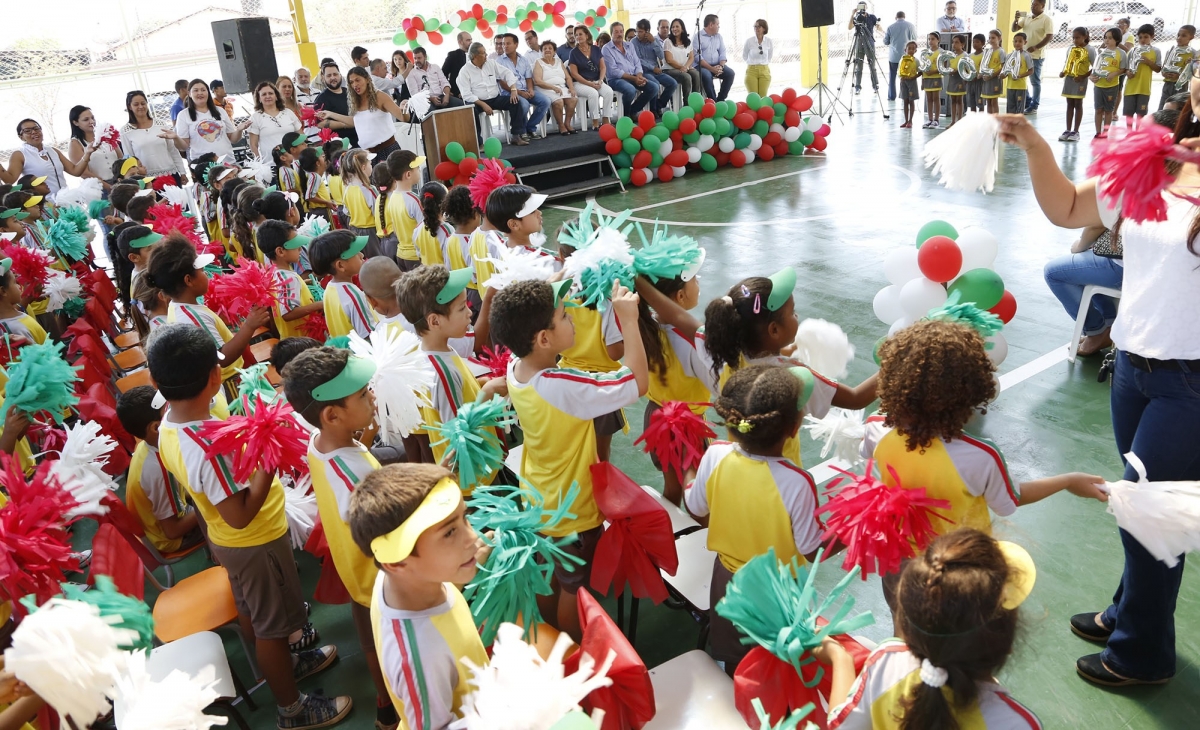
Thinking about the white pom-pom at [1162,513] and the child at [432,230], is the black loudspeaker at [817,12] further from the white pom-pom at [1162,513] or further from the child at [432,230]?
the white pom-pom at [1162,513]

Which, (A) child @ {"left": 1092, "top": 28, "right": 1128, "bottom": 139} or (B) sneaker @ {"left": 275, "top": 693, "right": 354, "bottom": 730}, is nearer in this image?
(B) sneaker @ {"left": 275, "top": 693, "right": 354, "bottom": 730}

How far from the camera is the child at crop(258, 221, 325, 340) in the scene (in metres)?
4.35

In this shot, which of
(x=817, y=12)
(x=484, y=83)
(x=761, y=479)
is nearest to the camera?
(x=761, y=479)

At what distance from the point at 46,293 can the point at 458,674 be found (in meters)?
4.90

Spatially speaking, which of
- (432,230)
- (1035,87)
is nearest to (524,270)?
(432,230)

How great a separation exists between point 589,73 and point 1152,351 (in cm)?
1033

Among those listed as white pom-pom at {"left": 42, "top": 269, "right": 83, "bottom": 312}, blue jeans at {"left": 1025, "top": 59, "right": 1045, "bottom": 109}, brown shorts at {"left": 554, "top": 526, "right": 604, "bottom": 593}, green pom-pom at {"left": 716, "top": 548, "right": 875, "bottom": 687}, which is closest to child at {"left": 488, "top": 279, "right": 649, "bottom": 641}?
brown shorts at {"left": 554, "top": 526, "right": 604, "bottom": 593}

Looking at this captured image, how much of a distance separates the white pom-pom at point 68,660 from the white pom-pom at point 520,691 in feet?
2.08

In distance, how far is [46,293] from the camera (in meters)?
5.13

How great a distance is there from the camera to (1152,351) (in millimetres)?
1911

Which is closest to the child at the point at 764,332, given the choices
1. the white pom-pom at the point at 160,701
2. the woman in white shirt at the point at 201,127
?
the white pom-pom at the point at 160,701

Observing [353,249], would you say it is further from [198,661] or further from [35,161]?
[35,161]

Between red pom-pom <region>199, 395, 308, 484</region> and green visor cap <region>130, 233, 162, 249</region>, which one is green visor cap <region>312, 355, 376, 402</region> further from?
green visor cap <region>130, 233, 162, 249</region>

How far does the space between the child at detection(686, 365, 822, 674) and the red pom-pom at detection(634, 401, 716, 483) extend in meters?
0.49
